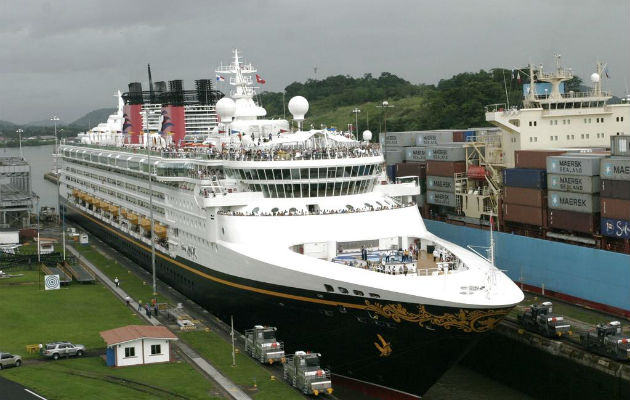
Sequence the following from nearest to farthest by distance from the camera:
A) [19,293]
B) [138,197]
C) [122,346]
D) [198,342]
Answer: [122,346], [198,342], [19,293], [138,197]

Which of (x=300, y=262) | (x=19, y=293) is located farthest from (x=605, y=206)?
(x=19, y=293)

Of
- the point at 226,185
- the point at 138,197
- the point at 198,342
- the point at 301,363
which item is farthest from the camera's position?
the point at 138,197

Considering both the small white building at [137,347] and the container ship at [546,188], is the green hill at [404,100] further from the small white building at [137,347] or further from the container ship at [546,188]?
the small white building at [137,347]

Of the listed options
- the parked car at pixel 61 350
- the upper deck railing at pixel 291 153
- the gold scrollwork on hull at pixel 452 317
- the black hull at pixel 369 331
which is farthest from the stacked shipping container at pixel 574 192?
the parked car at pixel 61 350

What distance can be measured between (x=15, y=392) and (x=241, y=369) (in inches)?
306

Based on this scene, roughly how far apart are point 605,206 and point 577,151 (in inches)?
279

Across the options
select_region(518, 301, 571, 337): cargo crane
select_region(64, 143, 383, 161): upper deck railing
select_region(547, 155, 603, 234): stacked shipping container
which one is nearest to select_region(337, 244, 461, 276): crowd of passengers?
select_region(64, 143, 383, 161): upper deck railing

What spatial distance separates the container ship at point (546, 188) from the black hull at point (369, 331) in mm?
11746

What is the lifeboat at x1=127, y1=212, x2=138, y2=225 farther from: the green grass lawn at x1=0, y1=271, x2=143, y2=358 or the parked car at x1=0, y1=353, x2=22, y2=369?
the parked car at x1=0, y1=353, x2=22, y2=369

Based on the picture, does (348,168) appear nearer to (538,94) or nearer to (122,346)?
(122,346)

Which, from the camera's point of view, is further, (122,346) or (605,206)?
(605,206)

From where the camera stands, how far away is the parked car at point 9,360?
30203 millimetres

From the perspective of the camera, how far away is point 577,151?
146 feet

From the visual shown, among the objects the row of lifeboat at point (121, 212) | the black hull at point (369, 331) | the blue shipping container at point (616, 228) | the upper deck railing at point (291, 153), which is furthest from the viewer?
the row of lifeboat at point (121, 212)
